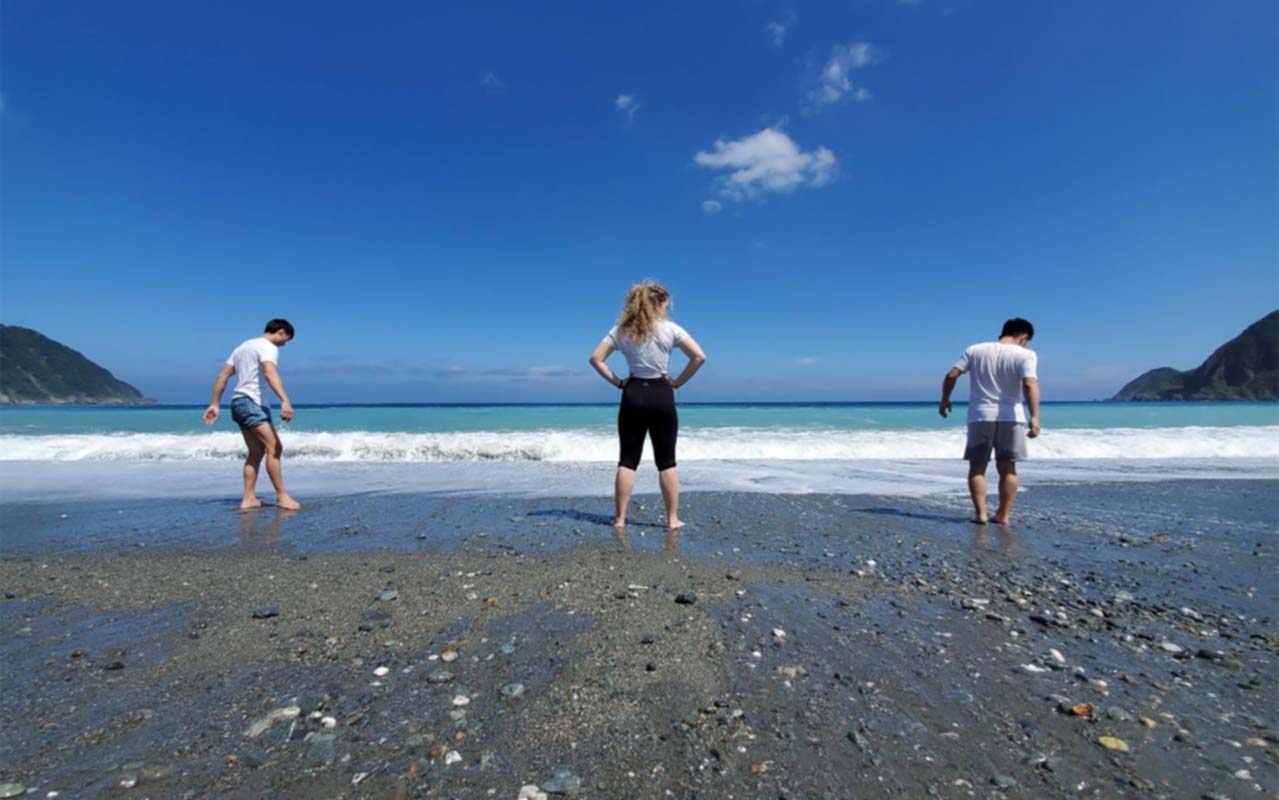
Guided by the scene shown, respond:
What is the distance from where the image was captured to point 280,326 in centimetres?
626

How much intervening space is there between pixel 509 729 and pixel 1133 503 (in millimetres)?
7753

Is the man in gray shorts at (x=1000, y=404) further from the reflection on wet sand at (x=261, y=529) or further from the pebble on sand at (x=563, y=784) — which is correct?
the reflection on wet sand at (x=261, y=529)

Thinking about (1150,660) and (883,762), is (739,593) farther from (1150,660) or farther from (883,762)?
(1150,660)

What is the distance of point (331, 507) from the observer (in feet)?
20.8

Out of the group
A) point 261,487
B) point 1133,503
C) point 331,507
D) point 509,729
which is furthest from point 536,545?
point 1133,503

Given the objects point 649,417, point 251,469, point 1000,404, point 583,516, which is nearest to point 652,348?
point 649,417

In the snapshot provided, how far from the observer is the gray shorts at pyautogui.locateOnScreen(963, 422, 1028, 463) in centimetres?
548

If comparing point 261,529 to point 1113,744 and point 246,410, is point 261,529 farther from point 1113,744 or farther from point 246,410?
point 1113,744

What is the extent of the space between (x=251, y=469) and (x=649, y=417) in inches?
183

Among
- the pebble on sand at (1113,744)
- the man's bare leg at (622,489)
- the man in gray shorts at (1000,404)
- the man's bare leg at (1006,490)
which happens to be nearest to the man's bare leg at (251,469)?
the man's bare leg at (622,489)

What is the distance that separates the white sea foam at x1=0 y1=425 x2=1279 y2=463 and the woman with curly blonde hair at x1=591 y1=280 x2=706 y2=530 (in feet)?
25.8

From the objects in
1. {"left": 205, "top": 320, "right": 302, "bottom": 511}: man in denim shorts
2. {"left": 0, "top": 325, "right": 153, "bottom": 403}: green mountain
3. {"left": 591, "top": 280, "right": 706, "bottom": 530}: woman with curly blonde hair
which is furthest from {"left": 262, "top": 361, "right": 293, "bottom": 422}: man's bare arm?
{"left": 0, "top": 325, "right": 153, "bottom": 403}: green mountain

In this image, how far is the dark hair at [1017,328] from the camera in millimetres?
5711

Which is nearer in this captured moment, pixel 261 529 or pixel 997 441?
pixel 261 529
